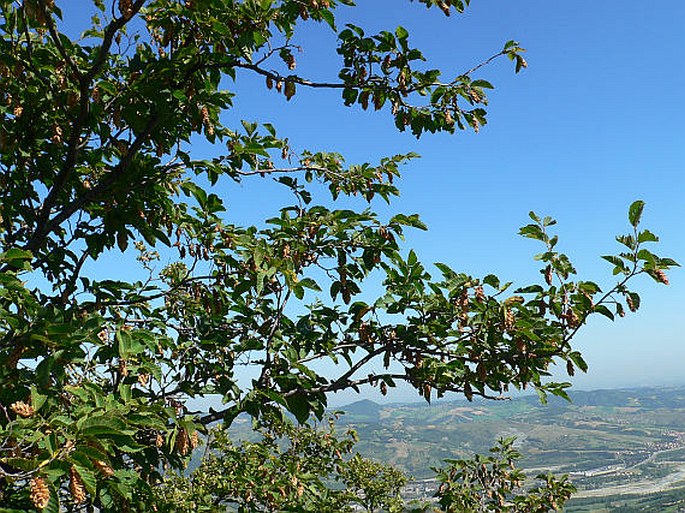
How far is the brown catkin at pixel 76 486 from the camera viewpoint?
2932 mm

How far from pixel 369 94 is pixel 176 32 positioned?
2290 millimetres

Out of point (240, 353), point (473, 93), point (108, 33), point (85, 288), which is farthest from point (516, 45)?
point (85, 288)

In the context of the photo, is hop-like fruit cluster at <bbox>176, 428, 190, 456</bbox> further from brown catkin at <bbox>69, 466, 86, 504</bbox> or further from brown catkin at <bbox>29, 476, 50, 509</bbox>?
brown catkin at <bbox>29, 476, 50, 509</bbox>

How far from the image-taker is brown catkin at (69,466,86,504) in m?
2.93

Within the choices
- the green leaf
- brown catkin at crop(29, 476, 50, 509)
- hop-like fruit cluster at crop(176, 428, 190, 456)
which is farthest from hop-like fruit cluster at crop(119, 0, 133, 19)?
the green leaf

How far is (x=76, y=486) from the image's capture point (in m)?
2.98

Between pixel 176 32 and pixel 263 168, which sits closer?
pixel 176 32

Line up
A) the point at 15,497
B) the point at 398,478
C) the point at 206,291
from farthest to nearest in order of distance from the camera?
1. the point at 398,478
2. the point at 206,291
3. the point at 15,497

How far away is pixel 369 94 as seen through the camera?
20.6 feet

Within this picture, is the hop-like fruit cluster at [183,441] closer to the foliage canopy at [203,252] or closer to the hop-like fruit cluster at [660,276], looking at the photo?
the foliage canopy at [203,252]

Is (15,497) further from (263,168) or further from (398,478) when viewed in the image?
(398,478)

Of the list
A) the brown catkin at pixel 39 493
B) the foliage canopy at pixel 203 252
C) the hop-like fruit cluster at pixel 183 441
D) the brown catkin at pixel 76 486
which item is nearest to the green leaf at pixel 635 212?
the foliage canopy at pixel 203 252

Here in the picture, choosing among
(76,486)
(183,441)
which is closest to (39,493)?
(76,486)

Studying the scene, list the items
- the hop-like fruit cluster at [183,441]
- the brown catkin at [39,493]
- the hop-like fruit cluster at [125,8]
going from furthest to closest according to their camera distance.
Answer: the hop-like fruit cluster at [125,8] → the hop-like fruit cluster at [183,441] → the brown catkin at [39,493]
